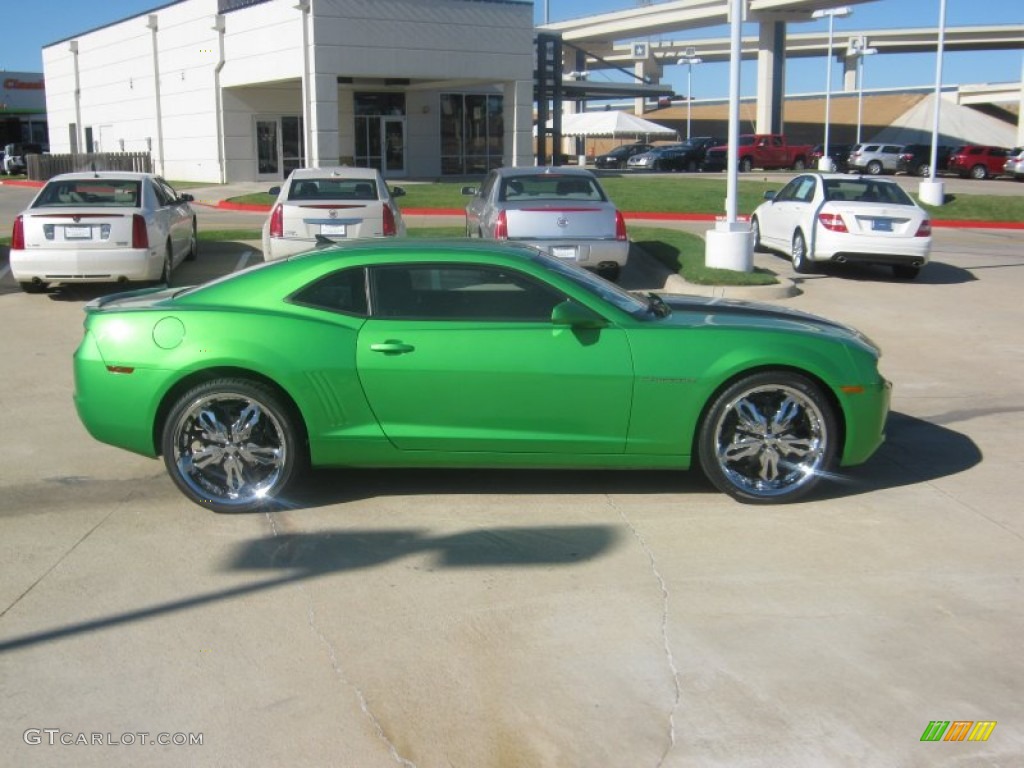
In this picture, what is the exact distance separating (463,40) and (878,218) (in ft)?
77.6

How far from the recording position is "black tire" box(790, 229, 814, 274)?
1552 centimetres

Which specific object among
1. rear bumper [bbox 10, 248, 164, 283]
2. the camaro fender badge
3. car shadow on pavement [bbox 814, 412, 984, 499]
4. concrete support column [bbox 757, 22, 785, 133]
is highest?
concrete support column [bbox 757, 22, 785, 133]

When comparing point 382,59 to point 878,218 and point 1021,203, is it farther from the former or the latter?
point 878,218

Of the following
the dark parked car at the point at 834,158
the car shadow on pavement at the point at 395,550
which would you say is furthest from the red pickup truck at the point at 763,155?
the car shadow on pavement at the point at 395,550

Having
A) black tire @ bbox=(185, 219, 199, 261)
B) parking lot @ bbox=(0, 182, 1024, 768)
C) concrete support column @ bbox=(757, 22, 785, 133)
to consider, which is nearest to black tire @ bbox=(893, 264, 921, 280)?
parking lot @ bbox=(0, 182, 1024, 768)

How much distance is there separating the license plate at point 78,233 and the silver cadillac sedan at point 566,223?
456cm

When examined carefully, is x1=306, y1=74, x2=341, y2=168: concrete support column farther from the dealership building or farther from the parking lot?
the parking lot

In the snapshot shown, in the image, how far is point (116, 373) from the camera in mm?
5898

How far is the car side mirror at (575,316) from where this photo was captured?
5.84 metres

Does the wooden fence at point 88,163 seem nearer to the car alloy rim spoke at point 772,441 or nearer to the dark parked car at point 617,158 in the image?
the dark parked car at point 617,158

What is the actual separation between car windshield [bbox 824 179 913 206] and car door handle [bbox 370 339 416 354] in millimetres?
10985

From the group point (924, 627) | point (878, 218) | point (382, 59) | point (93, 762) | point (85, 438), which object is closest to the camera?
point (93, 762)

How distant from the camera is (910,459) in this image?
7.09 meters

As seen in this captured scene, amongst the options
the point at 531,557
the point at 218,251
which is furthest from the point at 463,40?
the point at 531,557
